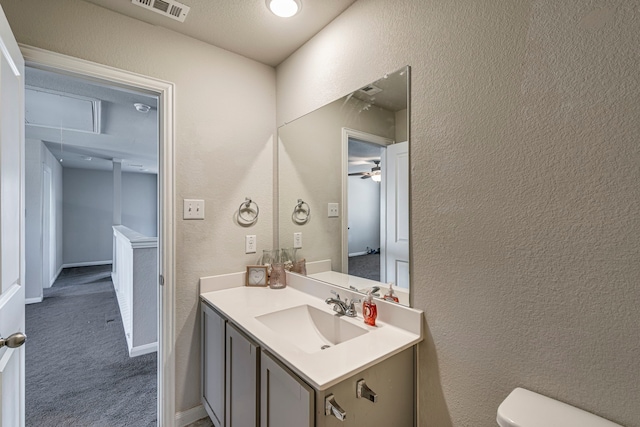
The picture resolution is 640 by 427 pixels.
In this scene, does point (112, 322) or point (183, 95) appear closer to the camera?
point (183, 95)

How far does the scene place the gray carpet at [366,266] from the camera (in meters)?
1.43

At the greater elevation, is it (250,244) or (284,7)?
(284,7)

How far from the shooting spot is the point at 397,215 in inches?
51.3

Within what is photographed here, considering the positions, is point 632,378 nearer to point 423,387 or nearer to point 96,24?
point 423,387

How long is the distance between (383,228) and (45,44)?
5.88ft

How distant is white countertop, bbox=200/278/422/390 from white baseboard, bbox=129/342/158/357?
136 cm

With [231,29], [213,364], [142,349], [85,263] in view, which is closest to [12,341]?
[213,364]

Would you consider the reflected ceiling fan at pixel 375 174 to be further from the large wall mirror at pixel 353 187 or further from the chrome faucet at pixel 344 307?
the chrome faucet at pixel 344 307

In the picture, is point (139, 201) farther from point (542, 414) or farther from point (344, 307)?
point (542, 414)

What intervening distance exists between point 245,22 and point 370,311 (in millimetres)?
1633

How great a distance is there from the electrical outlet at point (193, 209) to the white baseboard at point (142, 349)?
1.60 metres

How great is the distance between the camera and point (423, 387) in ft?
3.79

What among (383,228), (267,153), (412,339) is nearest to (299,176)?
(267,153)

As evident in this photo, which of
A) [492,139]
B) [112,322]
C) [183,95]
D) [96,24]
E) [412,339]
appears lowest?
[112,322]
